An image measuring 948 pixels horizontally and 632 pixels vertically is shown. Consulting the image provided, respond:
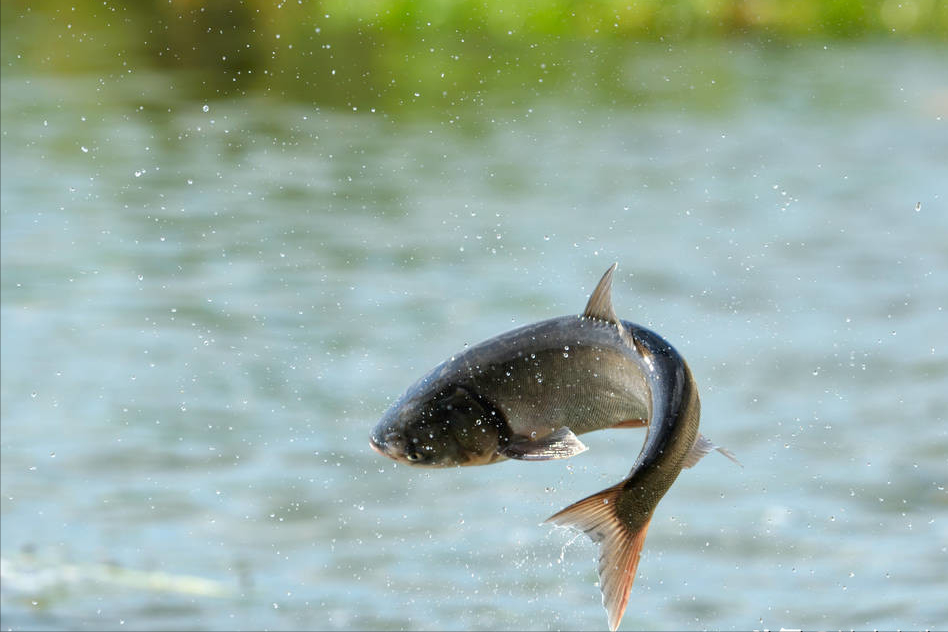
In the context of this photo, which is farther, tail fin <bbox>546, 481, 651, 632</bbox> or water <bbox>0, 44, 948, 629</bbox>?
water <bbox>0, 44, 948, 629</bbox>

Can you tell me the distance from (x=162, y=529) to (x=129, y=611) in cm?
150

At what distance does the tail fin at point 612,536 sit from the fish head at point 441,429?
0.56 meters

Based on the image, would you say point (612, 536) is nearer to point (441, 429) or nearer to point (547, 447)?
point (547, 447)

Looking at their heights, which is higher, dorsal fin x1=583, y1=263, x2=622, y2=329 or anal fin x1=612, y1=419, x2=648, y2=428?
dorsal fin x1=583, y1=263, x2=622, y2=329

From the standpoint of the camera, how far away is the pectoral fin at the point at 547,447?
4086 mm

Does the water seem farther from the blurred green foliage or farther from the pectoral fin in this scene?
the pectoral fin

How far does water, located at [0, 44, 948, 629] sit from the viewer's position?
9.73 m

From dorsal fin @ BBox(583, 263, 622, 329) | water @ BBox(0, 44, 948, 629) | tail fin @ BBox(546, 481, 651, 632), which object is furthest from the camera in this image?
water @ BBox(0, 44, 948, 629)

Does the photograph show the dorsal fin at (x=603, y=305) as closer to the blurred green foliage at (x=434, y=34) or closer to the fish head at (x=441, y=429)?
the fish head at (x=441, y=429)

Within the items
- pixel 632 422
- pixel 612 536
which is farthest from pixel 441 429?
pixel 612 536

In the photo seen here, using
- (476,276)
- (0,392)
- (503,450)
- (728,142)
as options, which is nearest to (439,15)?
(728,142)

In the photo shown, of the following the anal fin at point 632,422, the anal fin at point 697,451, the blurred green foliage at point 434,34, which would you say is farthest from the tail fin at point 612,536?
the blurred green foliage at point 434,34

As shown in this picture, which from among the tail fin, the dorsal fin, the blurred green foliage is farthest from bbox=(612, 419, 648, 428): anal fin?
the blurred green foliage

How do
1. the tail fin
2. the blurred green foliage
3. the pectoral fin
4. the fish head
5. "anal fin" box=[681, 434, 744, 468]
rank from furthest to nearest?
the blurred green foliage → the fish head → the pectoral fin → "anal fin" box=[681, 434, 744, 468] → the tail fin
